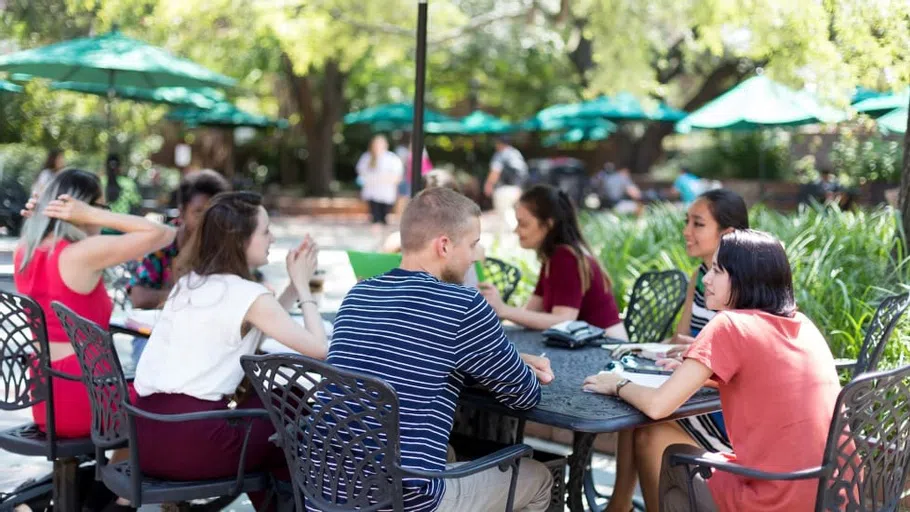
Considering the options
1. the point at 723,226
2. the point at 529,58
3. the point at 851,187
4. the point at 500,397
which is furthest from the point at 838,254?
the point at 529,58

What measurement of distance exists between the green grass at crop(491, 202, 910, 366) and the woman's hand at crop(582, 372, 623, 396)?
201 centimetres

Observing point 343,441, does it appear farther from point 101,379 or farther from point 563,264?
point 563,264

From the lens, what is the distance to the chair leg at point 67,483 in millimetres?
3838

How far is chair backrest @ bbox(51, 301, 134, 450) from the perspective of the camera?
3.26 metres

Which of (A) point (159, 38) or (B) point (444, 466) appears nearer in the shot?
(B) point (444, 466)

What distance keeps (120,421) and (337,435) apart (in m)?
0.98

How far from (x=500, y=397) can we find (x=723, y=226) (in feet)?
5.62

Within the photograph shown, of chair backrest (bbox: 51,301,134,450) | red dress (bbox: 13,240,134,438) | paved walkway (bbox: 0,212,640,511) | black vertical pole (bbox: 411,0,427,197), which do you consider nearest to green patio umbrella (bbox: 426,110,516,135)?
paved walkway (bbox: 0,212,640,511)

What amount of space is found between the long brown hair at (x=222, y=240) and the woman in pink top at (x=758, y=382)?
57.9 inches

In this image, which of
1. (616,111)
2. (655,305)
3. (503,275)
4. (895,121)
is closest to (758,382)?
(655,305)

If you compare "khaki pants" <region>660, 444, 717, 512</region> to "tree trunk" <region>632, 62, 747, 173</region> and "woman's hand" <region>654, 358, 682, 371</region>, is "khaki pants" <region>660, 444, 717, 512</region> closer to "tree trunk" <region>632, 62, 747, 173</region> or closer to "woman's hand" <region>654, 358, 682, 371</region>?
"woman's hand" <region>654, 358, 682, 371</region>

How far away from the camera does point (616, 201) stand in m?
18.7

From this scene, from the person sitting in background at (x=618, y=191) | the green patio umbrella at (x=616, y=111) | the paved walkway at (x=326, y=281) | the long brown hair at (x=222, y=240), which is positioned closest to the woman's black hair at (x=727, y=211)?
the paved walkway at (x=326, y=281)

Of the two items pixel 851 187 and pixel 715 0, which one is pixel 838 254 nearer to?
pixel 715 0
